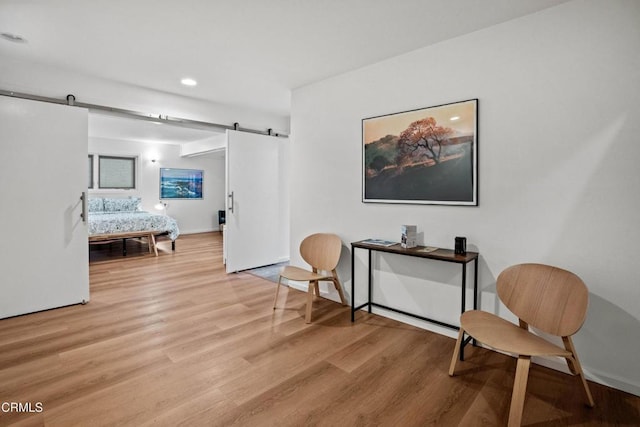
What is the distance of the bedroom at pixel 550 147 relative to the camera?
79.6 inches

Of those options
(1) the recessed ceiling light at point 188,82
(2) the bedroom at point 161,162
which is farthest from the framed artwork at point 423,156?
(2) the bedroom at point 161,162

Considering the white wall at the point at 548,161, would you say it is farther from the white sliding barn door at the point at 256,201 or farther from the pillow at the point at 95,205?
the pillow at the point at 95,205

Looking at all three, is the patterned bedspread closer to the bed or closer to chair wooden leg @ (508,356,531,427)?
the bed

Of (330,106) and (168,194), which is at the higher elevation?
(330,106)

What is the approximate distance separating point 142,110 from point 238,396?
359cm

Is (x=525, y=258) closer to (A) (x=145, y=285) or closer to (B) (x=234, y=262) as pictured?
(B) (x=234, y=262)

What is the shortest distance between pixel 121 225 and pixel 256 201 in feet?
10.1

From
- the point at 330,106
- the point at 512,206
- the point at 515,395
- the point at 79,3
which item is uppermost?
the point at 79,3

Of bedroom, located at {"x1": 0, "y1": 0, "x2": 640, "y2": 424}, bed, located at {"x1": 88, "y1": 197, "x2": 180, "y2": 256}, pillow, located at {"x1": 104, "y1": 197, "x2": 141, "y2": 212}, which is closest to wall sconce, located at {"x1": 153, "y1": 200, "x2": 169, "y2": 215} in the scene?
pillow, located at {"x1": 104, "y1": 197, "x2": 141, "y2": 212}

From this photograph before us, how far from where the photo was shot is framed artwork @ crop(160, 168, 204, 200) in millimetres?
8844

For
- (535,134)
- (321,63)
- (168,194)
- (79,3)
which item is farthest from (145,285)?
(168,194)

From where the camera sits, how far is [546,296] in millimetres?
2012

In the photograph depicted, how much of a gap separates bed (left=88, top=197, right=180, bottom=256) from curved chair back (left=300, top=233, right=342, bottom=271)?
13.4 ft

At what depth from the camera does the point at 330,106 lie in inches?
143
